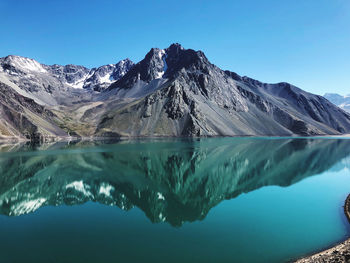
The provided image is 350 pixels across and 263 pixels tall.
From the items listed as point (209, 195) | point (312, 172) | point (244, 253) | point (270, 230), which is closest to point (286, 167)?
point (312, 172)

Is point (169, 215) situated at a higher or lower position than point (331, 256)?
lower

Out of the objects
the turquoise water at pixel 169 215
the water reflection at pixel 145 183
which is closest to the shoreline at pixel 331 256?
the turquoise water at pixel 169 215

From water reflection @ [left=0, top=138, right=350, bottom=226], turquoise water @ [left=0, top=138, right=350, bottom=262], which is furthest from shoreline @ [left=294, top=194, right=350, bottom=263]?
water reflection @ [left=0, top=138, right=350, bottom=226]

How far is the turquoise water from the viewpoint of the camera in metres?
22.6

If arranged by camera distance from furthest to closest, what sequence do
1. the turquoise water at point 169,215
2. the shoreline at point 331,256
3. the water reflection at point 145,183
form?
the water reflection at point 145,183 → the turquoise water at point 169,215 → the shoreline at point 331,256

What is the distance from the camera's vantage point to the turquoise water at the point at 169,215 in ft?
74.2

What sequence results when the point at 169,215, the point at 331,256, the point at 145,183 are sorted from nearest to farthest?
the point at 331,256, the point at 169,215, the point at 145,183

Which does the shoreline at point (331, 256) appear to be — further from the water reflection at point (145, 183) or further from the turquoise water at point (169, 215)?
the water reflection at point (145, 183)

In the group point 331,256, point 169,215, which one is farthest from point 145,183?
point 331,256

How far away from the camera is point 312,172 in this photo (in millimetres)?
67812

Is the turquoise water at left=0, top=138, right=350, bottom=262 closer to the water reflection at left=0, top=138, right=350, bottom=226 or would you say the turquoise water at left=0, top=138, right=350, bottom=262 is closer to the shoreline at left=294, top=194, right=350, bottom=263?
the water reflection at left=0, top=138, right=350, bottom=226

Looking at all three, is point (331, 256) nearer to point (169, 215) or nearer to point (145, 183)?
point (169, 215)

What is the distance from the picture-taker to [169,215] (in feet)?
110

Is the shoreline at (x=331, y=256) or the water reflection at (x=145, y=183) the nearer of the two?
the shoreline at (x=331, y=256)
